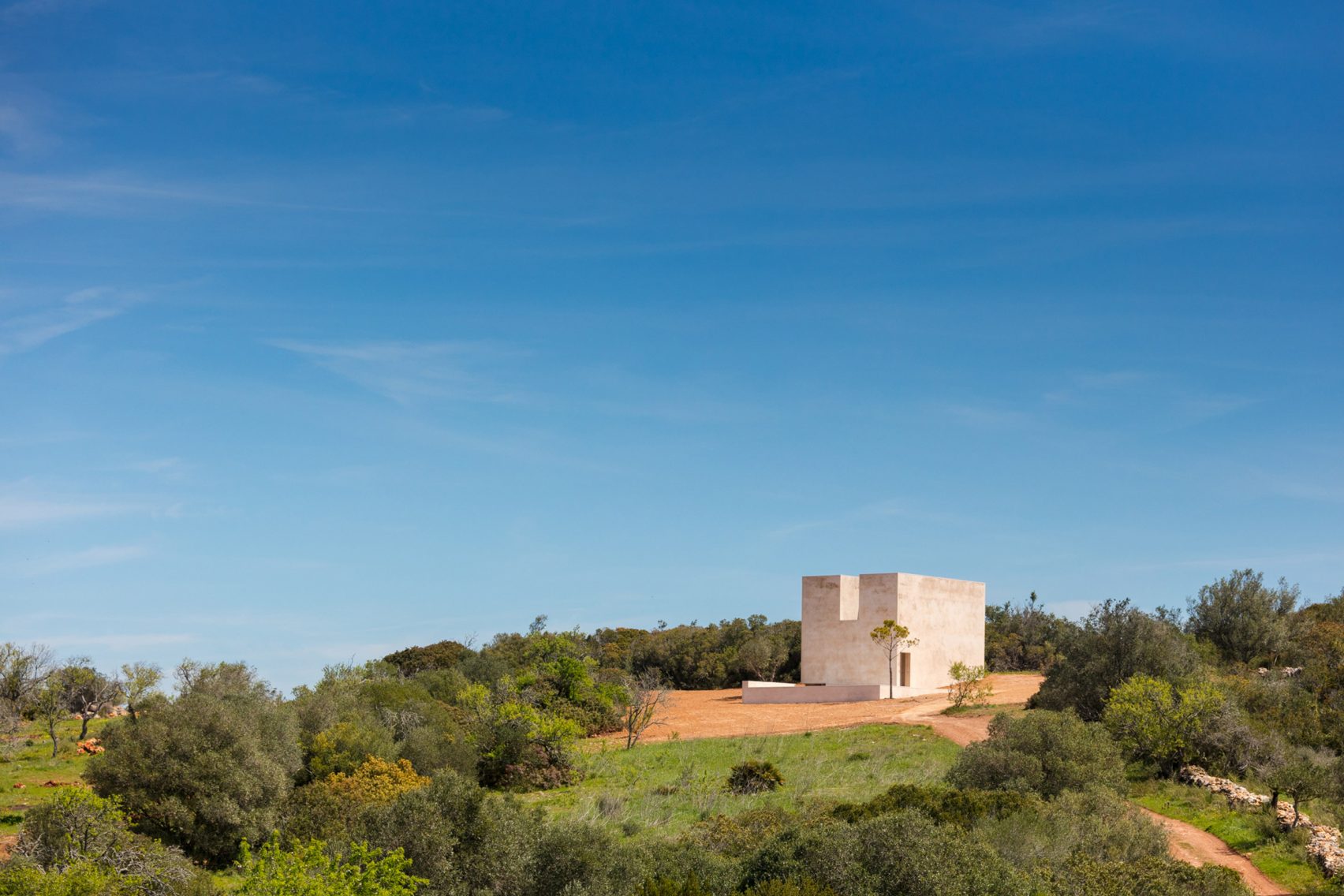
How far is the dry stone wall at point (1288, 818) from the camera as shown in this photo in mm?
16266

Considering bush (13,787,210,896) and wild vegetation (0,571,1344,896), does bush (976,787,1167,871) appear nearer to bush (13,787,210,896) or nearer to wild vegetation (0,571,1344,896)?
wild vegetation (0,571,1344,896)

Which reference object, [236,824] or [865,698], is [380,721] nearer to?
[236,824]

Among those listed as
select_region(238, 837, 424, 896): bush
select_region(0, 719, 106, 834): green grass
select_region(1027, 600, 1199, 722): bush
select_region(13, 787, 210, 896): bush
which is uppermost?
select_region(1027, 600, 1199, 722): bush

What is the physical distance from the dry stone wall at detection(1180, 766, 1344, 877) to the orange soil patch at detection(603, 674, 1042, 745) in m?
6.71

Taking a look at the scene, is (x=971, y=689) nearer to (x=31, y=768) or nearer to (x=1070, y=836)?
(x=1070, y=836)

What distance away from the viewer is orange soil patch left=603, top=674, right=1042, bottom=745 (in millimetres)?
32594

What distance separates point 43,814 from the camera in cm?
1625

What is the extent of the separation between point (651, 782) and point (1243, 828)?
11.5 meters

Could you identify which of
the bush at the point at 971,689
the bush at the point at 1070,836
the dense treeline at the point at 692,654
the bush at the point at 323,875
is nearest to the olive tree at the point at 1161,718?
the bush at the point at 1070,836

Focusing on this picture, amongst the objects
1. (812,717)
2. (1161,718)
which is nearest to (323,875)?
(1161,718)

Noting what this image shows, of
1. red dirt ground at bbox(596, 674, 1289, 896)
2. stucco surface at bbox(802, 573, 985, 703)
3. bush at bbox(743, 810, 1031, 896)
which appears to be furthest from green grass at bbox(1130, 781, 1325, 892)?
stucco surface at bbox(802, 573, 985, 703)

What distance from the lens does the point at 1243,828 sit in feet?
62.0

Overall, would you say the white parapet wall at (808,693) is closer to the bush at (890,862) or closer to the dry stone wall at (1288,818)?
the dry stone wall at (1288,818)

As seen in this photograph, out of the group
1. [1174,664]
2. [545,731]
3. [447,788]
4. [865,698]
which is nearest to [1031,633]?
[865,698]
